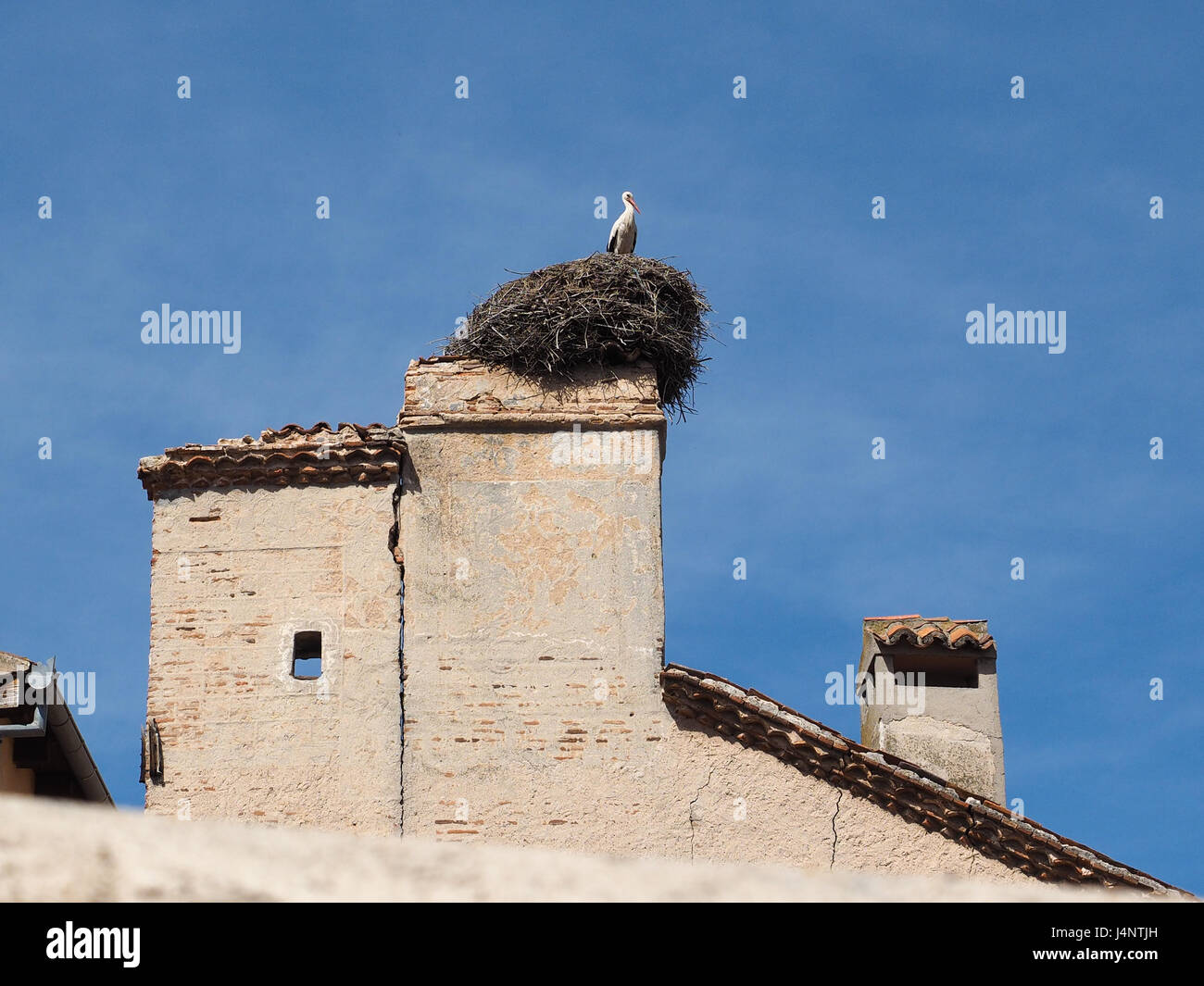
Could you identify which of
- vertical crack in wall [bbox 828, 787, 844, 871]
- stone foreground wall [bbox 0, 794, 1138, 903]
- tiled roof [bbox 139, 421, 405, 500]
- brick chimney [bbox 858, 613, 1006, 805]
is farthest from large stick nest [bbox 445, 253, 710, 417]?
stone foreground wall [bbox 0, 794, 1138, 903]

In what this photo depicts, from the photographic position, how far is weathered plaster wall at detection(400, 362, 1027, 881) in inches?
530

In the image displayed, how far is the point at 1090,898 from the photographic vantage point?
4.79 m

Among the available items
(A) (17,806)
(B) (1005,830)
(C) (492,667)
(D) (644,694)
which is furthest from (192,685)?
(A) (17,806)

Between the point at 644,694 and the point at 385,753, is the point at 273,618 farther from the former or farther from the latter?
the point at 644,694

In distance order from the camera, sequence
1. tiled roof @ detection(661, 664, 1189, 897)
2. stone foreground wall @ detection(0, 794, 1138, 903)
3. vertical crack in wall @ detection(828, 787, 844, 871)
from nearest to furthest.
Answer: stone foreground wall @ detection(0, 794, 1138, 903), tiled roof @ detection(661, 664, 1189, 897), vertical crack in wall @ detection(828, 787, 844, 871)

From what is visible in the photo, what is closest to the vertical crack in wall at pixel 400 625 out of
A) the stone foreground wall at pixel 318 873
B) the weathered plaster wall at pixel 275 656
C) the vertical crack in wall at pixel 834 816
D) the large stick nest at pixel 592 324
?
the weathered plaster wall at pixel 275 656

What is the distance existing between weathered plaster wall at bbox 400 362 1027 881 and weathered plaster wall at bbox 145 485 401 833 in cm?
25

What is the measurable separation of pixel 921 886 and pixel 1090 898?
78 centimetres

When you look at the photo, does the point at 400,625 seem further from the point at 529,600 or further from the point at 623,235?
the point at 623,235

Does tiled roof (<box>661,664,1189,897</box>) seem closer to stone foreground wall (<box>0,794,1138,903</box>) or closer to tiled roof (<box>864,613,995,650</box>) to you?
tiled roof (<box>864,613,995,650</box>)

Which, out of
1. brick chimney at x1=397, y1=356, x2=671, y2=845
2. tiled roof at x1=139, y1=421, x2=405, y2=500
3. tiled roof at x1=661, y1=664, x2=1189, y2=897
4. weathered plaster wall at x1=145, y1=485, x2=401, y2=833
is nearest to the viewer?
tiled roof at x1=661, y1=664, x2=1189, y2=897

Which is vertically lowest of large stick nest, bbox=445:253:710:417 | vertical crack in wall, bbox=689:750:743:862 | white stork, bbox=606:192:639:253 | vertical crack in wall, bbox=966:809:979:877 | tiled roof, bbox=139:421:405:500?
vertical crack in wall, bbox=966:809:979:877

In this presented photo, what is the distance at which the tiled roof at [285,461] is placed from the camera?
1459cm

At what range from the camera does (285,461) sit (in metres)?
14.6
